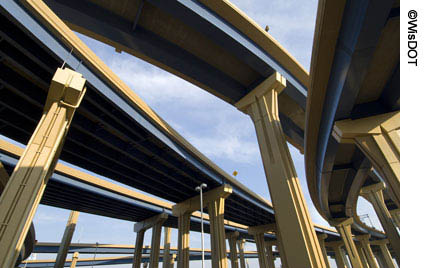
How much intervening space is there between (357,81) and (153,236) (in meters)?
33.1

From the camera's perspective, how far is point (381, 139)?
9883 mm

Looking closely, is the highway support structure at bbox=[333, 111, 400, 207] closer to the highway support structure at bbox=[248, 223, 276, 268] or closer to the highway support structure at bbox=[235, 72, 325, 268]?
the highway support structure at bbox=[235, 72, 325, 268]

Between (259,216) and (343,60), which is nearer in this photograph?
(343,60)

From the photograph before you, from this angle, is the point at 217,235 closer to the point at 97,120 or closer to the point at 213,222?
the point at 213,222

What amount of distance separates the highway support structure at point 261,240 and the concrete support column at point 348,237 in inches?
470

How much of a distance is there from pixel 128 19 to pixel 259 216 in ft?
116

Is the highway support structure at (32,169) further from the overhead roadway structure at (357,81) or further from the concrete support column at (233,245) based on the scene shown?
the concrete support column at (233,245)

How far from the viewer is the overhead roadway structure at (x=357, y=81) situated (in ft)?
22.9

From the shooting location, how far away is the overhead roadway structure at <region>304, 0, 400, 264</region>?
697cm

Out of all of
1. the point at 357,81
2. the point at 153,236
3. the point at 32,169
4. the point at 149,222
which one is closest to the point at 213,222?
the point at 153,236

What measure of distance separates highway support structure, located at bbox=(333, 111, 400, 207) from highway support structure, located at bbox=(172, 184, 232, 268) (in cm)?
→ 1780

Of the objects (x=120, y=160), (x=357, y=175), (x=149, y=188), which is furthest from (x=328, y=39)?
(x=149, y=188)

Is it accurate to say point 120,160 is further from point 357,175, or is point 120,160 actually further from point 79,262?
point 79,262

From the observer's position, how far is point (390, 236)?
30281 mm
